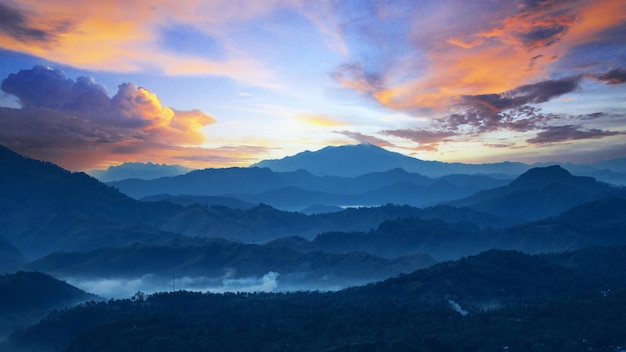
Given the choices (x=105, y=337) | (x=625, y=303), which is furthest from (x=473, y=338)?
(x=105, y=337)

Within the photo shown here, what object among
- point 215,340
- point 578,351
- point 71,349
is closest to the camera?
point 578,351

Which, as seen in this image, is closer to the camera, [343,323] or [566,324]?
[566,324]

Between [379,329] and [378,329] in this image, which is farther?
[378,329]

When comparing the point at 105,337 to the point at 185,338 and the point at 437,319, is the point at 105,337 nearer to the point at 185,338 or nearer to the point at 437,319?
the point at 185,338

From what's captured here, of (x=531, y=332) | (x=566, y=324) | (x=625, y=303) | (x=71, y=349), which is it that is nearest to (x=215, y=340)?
(x=71, y=349)

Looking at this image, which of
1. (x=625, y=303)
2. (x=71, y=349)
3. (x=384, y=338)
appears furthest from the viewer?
(x=71, y=349)

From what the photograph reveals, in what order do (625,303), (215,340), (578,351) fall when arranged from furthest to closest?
(625,303) → (215,340) → (578,351)

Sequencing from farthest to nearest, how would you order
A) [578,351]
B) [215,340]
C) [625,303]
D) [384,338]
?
[625,303] < [215,340] < [384,338] < [578,351]

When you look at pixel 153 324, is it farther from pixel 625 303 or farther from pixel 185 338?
pixel 625 303

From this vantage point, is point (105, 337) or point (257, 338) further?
point (105, 337)
